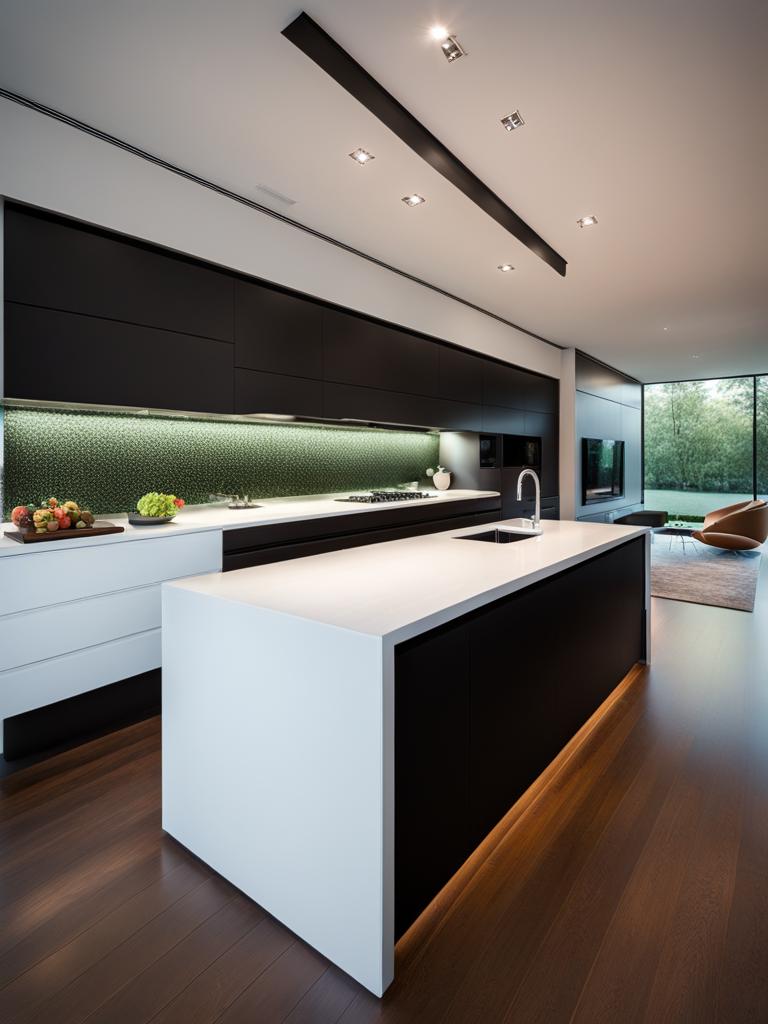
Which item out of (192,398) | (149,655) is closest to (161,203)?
(192,398)

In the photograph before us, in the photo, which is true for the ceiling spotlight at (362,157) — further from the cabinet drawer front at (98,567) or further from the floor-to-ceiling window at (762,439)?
the floor-to-ceiling window at (762,439)

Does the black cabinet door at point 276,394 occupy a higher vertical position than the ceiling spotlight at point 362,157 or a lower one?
lower

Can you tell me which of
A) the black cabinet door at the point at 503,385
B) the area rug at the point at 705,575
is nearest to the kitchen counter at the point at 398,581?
the area rug at the point at 705,575

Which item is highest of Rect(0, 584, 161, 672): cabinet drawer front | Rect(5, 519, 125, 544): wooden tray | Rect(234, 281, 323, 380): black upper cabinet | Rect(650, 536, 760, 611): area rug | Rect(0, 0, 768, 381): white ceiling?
Rect(0, 0, 768, 381): white ceiling

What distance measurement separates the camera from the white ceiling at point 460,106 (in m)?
1.80

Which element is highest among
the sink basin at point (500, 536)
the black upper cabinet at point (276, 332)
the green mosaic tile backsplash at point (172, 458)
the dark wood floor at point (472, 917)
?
the black upper cabinet at point (276, 332)

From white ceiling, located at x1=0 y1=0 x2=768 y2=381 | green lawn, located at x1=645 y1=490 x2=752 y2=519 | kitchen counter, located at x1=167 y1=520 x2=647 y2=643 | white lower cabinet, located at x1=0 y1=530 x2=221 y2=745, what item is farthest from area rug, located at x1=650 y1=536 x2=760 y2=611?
white lower cabinet, located at x1=0 y1=530 x2=221 y2=745

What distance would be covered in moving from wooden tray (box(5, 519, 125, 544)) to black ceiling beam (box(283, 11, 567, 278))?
76.3 inches

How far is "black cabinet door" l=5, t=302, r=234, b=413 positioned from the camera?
2.27 meters

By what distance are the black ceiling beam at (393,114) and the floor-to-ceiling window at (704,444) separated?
6.98 m

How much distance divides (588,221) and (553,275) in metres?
0.91

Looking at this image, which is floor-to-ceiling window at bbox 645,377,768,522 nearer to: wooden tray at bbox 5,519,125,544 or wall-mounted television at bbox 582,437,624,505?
wall-mounted television at bbox 582,437,624,505

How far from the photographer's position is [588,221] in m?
3.34

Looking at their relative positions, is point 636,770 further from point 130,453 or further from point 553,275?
point 553,275
